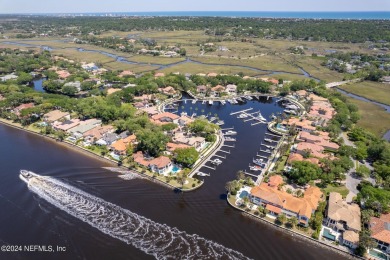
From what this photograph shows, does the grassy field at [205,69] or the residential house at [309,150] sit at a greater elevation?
the grassy field at [205,69]

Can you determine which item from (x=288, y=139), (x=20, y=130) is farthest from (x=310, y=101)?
(x=20, y=130)

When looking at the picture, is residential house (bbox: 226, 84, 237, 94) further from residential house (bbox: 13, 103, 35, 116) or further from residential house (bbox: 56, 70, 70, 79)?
residential house (bbox: 56, 70, 70, 79)

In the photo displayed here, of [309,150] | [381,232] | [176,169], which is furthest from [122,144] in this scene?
[381,232]

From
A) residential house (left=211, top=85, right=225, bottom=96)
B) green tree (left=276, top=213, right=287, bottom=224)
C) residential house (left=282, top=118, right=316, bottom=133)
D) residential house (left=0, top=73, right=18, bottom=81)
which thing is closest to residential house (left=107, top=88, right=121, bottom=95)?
residential house (left=211, top=85, right=225, bottom=96)

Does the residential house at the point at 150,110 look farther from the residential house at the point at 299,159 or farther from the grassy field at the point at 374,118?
the grassy field at the point at 374,118

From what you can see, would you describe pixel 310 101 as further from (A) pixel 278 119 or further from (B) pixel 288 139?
(B) pixel 288 139

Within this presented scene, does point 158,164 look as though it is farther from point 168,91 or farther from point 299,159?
point 168,91

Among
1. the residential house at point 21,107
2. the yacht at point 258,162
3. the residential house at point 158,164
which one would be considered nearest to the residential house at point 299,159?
the yacht at point 258,162
